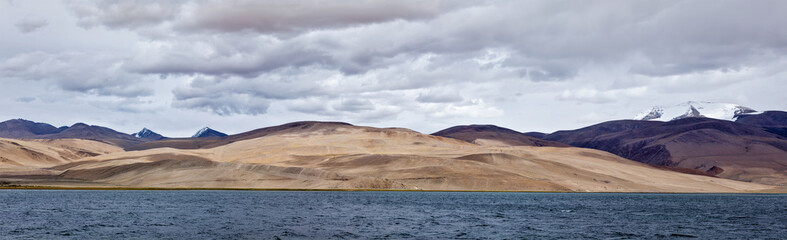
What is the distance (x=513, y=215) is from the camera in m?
120

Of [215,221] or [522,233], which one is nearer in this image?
[522,233]

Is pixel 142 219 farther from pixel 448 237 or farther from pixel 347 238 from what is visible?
pixel 448 237

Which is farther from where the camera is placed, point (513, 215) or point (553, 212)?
point (553, 212)

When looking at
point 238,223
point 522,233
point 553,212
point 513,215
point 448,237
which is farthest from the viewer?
point 553,212

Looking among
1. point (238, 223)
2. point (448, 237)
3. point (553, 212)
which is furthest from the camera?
point (553, 212)

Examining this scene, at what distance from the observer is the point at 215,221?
326 ft

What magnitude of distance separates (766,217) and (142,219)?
9223cm

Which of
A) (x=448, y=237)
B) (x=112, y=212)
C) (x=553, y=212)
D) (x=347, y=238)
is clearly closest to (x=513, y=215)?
(x=553, y=212)

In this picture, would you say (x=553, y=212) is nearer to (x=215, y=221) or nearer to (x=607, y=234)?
(x=607, y=234)

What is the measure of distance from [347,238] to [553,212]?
195 feet

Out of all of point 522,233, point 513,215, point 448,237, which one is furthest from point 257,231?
point 513,215

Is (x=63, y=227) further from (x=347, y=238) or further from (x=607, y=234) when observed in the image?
(x=607, y=234)

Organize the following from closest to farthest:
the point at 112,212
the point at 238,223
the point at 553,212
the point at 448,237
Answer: the point at 448,237 < the point at 238,223 < the point at 112,212 < the point at 553,212

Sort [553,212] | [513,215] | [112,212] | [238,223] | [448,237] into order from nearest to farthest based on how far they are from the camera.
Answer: [448,237], [238,223], [112,212], [513,215], [553,212]
